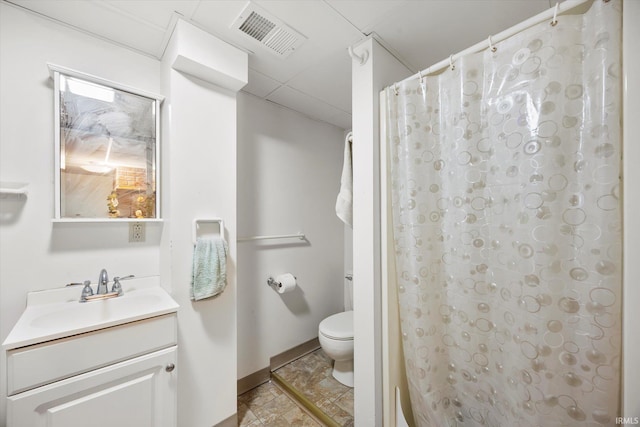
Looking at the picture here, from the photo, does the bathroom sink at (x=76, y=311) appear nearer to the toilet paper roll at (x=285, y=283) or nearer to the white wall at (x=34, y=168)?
the white wall at (x=34, y=168)

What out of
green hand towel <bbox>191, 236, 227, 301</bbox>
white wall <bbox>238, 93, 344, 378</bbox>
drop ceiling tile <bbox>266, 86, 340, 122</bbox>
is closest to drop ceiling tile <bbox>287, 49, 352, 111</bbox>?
drop ceiling tile <bbox>266, 86, 340, 122</bbox>

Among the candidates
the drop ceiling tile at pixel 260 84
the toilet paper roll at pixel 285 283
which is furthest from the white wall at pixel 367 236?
the toilet paper roll at pixel 285 283

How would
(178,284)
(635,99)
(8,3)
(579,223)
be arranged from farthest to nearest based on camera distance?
1. (178,284)
2. (8,3)
3. (579,223)
4. (635,99)

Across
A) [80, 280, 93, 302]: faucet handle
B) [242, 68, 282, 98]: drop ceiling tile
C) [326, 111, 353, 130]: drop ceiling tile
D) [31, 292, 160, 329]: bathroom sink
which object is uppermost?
[242, 68, 282, 98]: drop ceiling tile

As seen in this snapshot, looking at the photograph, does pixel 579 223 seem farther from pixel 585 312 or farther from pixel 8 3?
pixel 8 3

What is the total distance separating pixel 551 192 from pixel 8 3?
2.42 m

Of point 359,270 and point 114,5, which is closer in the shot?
point 114,5

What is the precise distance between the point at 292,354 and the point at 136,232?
1.61 meters

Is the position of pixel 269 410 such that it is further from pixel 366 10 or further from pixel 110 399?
pixel 366 10

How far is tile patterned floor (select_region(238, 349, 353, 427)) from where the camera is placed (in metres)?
1.49

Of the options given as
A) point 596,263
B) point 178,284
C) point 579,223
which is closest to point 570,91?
point 579,223

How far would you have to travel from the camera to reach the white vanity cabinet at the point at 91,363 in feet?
2.69

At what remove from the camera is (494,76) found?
901mm

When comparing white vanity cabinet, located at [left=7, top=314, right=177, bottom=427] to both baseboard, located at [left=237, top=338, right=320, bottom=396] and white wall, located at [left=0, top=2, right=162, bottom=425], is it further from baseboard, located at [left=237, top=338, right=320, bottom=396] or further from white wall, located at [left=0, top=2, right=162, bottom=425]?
baseboard, located at [left=237, top=338, right=320, bottom=396]
